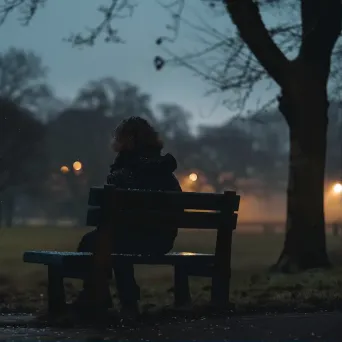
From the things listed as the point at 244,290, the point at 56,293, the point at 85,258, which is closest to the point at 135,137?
the point at 85,258

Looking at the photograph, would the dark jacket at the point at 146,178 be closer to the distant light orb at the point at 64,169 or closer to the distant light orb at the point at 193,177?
the distant light orb at the point at 64,169

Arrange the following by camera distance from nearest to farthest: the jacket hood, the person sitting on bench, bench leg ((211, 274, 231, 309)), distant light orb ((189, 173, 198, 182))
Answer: the person sitting on bench → the jacket hood → bench leg ((211, 274, 231, 309)) → distant light orb ((189, 173, 198, 182))

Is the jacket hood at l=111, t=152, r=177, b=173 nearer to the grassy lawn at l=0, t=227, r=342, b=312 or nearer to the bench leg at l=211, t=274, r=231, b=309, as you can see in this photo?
the bench leg at l=211, t=274, r=231, b=309

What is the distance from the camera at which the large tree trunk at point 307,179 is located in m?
12.9

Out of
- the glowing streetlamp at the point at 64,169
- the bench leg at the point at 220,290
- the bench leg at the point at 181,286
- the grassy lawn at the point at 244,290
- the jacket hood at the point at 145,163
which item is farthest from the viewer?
the glowing streetlamp at the point at 64,169

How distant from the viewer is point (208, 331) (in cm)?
569

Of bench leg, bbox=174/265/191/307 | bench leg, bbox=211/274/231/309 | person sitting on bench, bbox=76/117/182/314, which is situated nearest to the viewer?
person sitting on bench, bbox=76/117/182/314

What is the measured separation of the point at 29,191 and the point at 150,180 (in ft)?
171

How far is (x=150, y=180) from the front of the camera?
6773mm

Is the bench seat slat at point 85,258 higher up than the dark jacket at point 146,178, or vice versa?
the dark jacket at point 146,178

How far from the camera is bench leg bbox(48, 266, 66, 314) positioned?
21.0 feet

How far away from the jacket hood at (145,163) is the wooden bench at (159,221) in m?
0.34

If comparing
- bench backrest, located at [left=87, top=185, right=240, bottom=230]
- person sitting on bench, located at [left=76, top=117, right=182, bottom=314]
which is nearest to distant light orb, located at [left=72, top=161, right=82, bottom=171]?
person sitting on bench, located at [left=76, top=117, right=182, bottom=314]

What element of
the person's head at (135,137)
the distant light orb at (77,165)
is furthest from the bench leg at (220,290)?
the distant light orb at (77,165)
